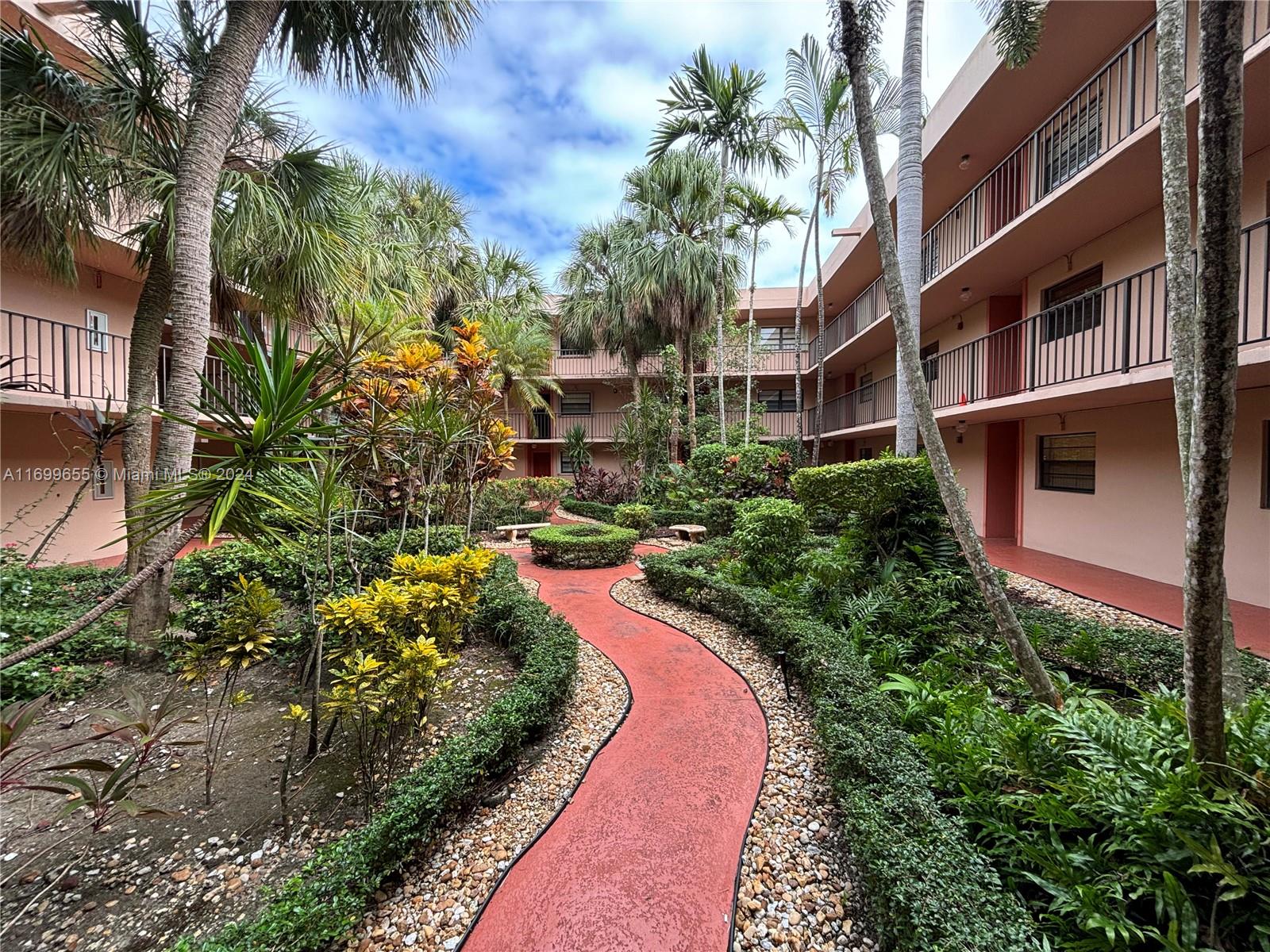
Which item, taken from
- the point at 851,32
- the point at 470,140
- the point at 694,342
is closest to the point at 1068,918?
the point at 851,32

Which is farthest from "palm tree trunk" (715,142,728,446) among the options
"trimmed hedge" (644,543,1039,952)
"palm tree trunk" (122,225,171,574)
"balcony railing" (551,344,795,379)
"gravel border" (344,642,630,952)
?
"palm tree trunk" (122,225,171,574)

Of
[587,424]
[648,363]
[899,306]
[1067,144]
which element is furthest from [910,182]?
[587,424]

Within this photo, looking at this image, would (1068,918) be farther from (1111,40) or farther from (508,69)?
(1111,40)

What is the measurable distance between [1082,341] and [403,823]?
8553 mm

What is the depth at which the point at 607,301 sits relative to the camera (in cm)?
1509

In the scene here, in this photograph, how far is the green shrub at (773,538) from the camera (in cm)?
597

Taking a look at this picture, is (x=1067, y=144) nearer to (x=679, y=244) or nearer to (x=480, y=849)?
(x=679, y=244)

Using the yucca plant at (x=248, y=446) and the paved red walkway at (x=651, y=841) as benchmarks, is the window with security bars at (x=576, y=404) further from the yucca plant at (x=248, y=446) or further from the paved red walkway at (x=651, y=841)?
the yucca plant at (x=248, y=446)

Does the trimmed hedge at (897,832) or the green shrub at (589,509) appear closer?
the trimmed hedge at (897,832)

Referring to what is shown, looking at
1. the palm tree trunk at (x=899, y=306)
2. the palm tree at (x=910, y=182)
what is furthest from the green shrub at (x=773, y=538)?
the palm tree trunk at (x=899, y=306)

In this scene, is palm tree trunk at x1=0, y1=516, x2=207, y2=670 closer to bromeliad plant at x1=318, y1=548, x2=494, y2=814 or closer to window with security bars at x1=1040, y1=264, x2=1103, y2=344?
bromeliad plant at x1=318, y1=548, x2=494, y2=814

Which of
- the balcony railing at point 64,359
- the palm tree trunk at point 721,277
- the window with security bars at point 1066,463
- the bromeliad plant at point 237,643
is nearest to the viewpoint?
the bromeliad plant at point 237,643

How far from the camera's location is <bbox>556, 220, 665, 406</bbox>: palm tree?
46.1 ft

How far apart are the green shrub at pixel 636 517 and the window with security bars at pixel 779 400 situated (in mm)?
10262
